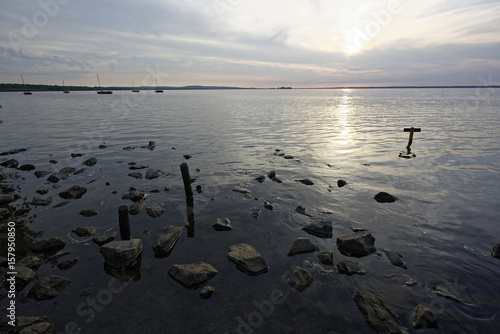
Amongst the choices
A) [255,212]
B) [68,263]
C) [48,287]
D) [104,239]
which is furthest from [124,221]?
[255,212]

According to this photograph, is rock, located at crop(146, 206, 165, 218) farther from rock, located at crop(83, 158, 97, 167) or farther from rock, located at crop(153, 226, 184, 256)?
rock, located at crop(83, 158, 97, 167)

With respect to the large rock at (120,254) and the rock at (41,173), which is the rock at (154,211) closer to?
the large rock at (120,254)

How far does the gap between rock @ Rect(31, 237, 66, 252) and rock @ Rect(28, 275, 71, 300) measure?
215cm

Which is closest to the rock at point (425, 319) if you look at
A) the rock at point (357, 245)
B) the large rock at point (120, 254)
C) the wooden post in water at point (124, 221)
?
the rock at point (357, 245)

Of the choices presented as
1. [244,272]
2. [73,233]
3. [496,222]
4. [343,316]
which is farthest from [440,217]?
[73,233]

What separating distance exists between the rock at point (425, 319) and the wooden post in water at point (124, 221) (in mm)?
10560

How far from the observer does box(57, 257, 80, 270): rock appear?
9020 mm

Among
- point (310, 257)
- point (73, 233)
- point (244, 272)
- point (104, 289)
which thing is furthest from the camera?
point (73, 233)

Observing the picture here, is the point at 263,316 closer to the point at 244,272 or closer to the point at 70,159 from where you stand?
the point at 244,272

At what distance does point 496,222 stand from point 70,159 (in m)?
31.5

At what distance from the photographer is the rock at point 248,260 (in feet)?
29.6

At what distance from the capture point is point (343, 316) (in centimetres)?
722

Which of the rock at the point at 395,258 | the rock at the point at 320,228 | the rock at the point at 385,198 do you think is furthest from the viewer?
the rock at the point at 385,198

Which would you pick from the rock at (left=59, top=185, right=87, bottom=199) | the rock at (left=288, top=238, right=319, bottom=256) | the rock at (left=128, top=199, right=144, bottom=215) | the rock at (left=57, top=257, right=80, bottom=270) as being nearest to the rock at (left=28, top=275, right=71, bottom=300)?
the rock at (left=57, top=257, right=80, bottom=270)
